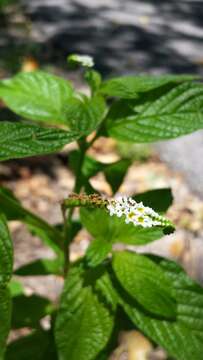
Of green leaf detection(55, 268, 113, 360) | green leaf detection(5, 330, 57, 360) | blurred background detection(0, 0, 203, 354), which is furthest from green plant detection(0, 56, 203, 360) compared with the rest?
blurred background detection(0, 0, 203, 354)

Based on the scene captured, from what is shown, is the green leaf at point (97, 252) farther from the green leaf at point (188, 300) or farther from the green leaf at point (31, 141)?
the green leaf at point (31, 141)

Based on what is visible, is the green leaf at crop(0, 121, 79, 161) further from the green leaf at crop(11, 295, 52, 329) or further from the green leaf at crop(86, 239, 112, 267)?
the green leaf at crop(11, 295, 52, 329)

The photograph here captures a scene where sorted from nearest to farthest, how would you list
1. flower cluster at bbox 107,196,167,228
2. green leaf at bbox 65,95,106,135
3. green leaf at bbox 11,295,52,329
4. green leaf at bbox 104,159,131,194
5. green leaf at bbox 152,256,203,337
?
flower cluster at bbox 107,196,167,228, green leaf at bbox 65,95,106,135, green leaf at bbox 152,256,203,337, green leaf at bbox 104,159,131,194, green leaf at bbox 11,295,52,329

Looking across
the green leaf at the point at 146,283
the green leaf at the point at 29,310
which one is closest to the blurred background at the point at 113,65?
the green leaf at the point at 29,310

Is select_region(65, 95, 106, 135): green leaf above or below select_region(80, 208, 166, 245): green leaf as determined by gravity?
above

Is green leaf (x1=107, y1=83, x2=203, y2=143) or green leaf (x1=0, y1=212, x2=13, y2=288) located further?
green leaf (x1=107, y1=83, x2=203, y2=143)

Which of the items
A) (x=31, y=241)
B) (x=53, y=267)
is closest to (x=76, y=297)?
(x=53, y=267)
